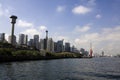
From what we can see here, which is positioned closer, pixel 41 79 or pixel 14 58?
pixel 41 79

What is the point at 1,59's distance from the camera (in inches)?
6634

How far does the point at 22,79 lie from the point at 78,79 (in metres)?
14.8

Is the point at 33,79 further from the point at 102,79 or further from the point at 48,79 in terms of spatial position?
the point at 102,79

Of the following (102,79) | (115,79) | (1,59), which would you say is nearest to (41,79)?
(102,79)

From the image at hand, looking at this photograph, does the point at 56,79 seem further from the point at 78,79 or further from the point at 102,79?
the point at 102,79

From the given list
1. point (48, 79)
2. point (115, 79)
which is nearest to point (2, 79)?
point (48, 79)

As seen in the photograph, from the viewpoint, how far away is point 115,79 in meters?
62.1

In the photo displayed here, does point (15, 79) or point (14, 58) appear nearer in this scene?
point (15, 79)

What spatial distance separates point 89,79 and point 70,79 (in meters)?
5.23

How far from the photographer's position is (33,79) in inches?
2303

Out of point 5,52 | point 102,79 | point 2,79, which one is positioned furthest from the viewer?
point 5,52

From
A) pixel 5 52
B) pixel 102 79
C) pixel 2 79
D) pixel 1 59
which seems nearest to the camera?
pixel 2 79

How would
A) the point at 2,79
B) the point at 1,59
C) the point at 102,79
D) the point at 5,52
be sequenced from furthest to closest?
the point at 5,52
the point at 1,59
the point at 102,79
the point at 2,79

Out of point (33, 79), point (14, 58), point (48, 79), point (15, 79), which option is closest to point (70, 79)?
point (48, 79)
